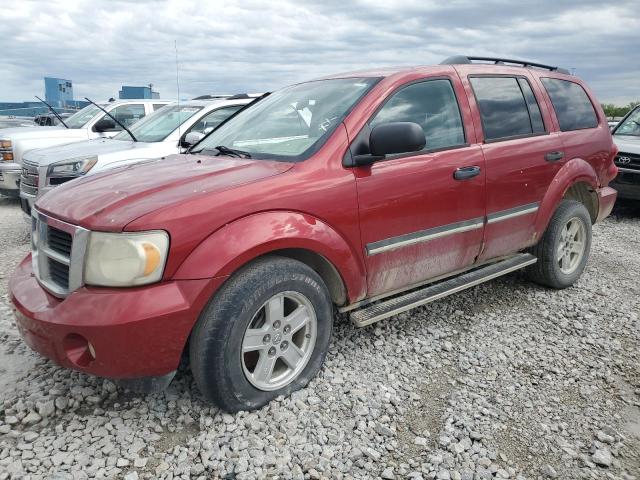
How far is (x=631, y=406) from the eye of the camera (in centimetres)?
293

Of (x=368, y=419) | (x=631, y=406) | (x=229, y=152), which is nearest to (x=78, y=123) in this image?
(x=229, y=152)

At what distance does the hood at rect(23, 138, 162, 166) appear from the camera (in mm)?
5891

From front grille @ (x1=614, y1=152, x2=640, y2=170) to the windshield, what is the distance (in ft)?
20.7

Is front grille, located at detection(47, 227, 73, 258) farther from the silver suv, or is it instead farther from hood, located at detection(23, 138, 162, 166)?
the silver suv

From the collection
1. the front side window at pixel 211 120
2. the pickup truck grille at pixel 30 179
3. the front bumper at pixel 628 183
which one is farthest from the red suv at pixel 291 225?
the front bumper at pixel 628 183

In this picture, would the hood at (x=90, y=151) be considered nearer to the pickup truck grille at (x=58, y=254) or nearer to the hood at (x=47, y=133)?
the hood at (x=47, y=133)

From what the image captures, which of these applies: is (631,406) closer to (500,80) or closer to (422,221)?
(422,221)

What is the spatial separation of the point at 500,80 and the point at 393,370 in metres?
2.36

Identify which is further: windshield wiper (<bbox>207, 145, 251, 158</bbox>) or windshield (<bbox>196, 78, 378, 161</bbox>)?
windshield wiper (<bbox>207, 145, 251, 158</bbox>)

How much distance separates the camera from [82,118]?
9.62m

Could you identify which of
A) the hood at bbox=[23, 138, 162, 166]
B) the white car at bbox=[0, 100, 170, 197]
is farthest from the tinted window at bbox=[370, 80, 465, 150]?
the white car at bbox=[0, 100, 170, 197]

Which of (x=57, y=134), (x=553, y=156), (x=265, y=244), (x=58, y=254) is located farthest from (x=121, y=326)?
(x=57, y=134)

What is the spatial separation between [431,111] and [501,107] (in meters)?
0.75

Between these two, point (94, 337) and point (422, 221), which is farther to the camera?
point (422, 221)
